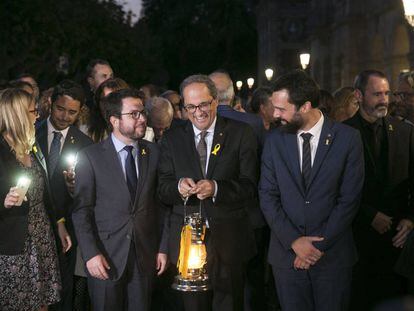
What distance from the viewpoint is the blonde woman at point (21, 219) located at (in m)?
7.18

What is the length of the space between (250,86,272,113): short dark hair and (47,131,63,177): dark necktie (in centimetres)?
323

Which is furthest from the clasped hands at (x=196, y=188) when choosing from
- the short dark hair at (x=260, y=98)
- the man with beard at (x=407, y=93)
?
the short dark hair at (x=260, y=98)

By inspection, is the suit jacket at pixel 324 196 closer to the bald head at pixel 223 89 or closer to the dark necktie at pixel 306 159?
the dark necktie at pixel 306 159

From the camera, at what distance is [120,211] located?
6.97 meters

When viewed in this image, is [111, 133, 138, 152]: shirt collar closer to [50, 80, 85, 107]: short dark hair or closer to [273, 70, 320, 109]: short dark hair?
[273, 70, 320, 109]: short dark hair

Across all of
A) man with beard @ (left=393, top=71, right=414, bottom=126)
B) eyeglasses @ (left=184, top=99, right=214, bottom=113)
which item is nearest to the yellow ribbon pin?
eyeglasses @ (left=184, top=99, right=214, bottom=113)

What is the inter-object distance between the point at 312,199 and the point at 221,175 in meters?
0.84

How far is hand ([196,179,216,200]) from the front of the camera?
6512mm

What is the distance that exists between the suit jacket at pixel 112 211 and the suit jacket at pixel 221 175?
0.76 feet

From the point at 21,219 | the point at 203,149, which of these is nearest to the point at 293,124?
the point at 203,149

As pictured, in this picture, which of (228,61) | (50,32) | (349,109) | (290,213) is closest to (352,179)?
(290,213)

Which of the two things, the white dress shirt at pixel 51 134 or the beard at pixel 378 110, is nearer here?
the beard at pixel 378 110

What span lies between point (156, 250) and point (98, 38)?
95.1ft

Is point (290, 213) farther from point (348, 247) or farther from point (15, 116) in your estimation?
point (15, 116)
